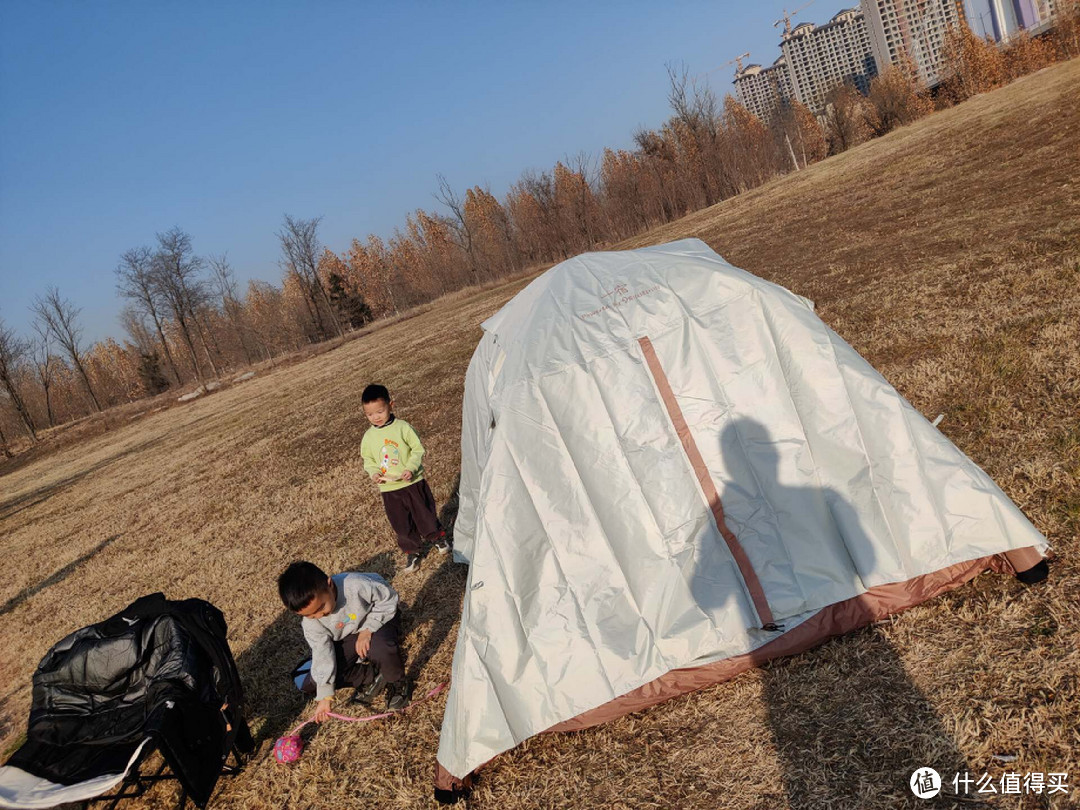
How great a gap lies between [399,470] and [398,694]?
2.05 m

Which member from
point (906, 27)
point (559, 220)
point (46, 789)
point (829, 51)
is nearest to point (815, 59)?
point (829, 51)

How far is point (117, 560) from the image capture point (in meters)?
10.0

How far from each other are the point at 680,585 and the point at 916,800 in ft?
4.29

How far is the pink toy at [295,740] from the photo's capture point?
4078 millimetres

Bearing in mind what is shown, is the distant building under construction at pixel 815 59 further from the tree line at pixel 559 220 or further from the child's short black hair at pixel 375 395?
the child's short black hair at pixel 375 395

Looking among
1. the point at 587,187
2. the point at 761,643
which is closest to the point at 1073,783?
the point at 761,643

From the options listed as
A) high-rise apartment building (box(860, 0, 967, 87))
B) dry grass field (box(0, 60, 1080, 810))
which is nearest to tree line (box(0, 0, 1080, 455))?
dry grass field (box(0, 60, 1080, 810))

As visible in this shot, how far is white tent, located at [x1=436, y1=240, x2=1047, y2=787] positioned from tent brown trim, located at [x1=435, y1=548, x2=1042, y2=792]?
1cm

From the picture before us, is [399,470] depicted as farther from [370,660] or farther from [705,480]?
[705,480]

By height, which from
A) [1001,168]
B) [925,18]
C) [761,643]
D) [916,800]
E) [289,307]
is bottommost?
[916,800]

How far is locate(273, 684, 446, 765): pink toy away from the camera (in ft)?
13.4

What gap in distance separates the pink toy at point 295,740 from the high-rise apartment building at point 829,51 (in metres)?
147

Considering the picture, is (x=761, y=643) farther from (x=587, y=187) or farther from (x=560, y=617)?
(x=587, y=187)

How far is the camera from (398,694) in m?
4.29
